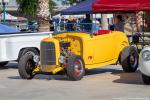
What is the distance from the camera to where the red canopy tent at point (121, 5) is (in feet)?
42.3

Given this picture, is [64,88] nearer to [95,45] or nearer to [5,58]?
[95,45]

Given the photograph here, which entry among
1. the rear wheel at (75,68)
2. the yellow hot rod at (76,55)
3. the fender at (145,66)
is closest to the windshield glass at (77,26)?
the yellow hot rod at (76,55)

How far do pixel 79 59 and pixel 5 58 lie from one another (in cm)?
396

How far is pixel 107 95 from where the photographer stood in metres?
10.1

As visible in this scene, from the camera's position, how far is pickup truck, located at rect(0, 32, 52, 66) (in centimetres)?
1551

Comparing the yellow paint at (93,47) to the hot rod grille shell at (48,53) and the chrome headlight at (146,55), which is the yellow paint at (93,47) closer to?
the hot rod grille shell at (48,53)

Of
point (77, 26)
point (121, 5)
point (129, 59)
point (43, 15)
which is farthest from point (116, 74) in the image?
point (77, 26)

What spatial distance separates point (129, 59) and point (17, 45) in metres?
3.91

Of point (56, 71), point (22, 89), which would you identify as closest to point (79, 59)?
point (56, 71)

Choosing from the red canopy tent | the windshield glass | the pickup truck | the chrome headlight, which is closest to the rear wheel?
the chrome headlight

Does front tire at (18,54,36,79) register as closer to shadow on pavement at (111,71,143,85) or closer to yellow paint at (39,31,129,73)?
yellow paint at (39,31,129,73)

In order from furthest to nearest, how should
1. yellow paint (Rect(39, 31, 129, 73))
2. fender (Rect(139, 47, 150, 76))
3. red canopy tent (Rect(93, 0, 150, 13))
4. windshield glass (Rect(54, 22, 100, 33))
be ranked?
windshield glass (Rect(54, 22, 100, 33)), red canopy tent (Rect(93, 0, 150, 13)), yellow paint (Rect(39, 31, 129, 73)), fender (Rect(139, 47, 150, 76))

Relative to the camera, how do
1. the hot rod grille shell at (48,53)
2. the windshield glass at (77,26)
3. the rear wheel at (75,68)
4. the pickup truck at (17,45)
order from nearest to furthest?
the rear wheel at (75,68) → the hot rod grille shell at (48,53) → the pickup truck at (17,45) → the windshield glass at (77,26)

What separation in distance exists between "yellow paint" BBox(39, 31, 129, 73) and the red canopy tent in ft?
2.45
